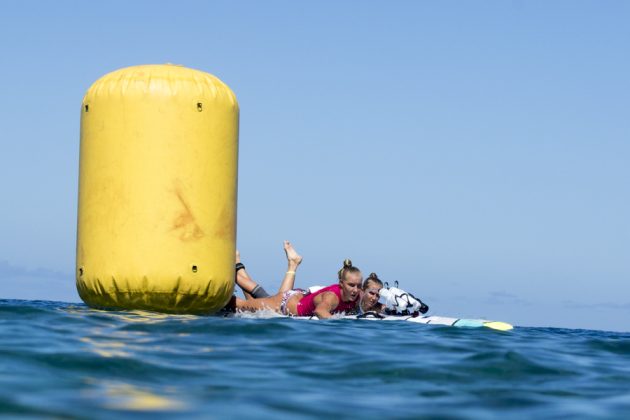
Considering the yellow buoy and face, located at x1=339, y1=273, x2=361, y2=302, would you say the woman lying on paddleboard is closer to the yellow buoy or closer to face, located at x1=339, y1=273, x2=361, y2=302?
face, located at x1=339, y1=273, x2=361, y2=302

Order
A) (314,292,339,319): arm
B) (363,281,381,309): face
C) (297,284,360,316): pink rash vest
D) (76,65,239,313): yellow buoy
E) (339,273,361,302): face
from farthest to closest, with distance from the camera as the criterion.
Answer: (363,281,381,309): face
(297,284,360,316): pink rash vest
(339,273,361,302): face
(314,292,339,319): arm
(76,65,239,313): yellow buoy

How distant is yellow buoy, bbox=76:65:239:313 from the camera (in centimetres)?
952

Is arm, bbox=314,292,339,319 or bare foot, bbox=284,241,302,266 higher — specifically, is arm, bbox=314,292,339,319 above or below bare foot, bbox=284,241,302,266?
below

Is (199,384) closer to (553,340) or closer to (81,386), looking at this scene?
(81,386)

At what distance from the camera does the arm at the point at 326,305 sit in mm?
11414

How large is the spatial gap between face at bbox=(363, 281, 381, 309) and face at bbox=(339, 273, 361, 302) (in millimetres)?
255

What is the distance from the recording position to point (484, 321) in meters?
11.6

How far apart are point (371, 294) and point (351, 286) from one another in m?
0.47

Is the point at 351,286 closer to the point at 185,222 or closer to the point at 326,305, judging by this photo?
the point at 326,305

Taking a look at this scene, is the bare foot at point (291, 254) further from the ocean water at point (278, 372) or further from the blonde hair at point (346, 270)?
the ocean water at point (278, 372)

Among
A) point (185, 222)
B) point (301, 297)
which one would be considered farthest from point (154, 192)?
point (301, 297)

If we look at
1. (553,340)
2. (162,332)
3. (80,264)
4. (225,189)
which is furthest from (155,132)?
(553,340)

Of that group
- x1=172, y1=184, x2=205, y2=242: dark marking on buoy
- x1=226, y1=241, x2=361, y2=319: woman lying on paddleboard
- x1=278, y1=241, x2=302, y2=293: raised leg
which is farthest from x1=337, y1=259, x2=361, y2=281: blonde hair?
x1=172, y1=184, x2=205, y2=242: dark marking on buoy

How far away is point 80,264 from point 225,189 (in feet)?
6.13
